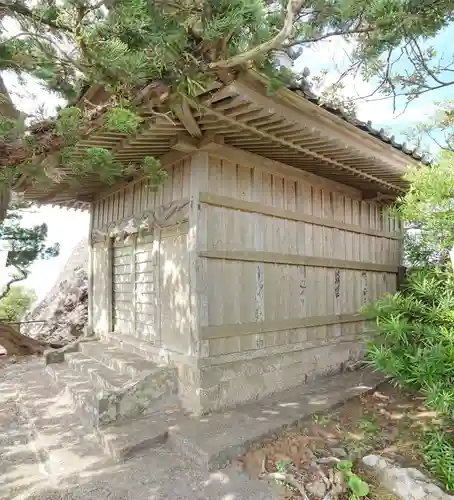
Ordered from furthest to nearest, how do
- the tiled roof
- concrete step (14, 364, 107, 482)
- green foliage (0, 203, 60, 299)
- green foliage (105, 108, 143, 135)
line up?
1. green foliage (0, 203, 60, 299)
2. the tiled roof
3. concrete step (14, 364, 107, 482)
4. green foliage (105, 108, 143, 135)

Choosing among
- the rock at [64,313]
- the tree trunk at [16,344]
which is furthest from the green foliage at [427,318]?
the rock at [64,313]

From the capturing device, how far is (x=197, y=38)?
95.9 inches

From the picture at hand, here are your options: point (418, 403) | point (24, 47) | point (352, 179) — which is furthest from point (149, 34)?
point (418, 403)

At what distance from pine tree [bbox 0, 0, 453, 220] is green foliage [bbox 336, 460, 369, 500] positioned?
298cm

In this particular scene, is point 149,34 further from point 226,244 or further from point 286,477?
point 286,477

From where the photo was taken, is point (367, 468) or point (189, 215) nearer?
point (367, 468)

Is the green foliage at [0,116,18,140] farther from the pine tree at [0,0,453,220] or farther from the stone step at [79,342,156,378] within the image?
the stone step at [79,342,156,378]

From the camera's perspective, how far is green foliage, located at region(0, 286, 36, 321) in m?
14.2

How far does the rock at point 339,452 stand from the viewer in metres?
3.46

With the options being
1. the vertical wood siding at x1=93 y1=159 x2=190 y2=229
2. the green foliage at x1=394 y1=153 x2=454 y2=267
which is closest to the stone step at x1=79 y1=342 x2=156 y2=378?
the vertical wood siding at x1=93 y1=159 x2=190 y2=229

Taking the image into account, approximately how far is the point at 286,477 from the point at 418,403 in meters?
2.54

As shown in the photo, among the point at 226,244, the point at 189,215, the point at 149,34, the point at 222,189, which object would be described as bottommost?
the point at 226,244

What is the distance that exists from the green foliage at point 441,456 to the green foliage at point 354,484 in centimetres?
63

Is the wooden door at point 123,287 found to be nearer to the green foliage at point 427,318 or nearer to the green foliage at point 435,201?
the green foliage at point 427,318
